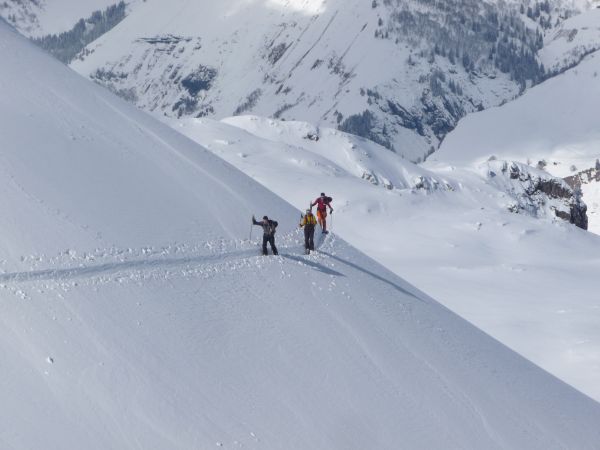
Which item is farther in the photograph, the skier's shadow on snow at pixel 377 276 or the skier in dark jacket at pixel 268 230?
the skier's shadow on snow at pixel 377 276

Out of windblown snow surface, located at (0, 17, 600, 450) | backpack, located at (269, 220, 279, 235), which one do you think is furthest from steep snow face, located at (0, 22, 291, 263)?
backpack, located at (269, 220, 279, 235)

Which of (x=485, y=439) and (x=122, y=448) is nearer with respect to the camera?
(x=122, y=448)

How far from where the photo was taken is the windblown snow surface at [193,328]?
23750 mm

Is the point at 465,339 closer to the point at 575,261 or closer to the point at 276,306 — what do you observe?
the point at 276,306

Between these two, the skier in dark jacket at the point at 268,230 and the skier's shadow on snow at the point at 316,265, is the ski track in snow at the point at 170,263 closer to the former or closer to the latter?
the skier's shadow on snow at the point at 316,265

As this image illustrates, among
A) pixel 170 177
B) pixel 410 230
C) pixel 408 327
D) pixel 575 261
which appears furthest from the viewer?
pixel 410 230

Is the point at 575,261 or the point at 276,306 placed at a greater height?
the point at 575,261

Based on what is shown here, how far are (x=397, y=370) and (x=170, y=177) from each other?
9.78 metres

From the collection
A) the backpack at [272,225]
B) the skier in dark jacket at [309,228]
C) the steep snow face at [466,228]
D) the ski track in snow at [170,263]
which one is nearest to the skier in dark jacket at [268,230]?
the backpack at [272,225]

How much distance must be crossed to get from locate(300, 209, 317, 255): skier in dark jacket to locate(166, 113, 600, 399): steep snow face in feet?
35.7

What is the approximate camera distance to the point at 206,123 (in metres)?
85.7

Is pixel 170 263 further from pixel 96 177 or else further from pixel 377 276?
pixel 377 276

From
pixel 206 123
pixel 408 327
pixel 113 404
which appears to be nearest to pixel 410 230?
pixel 206 123

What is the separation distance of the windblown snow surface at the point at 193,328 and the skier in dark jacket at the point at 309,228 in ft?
1.54
